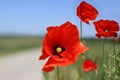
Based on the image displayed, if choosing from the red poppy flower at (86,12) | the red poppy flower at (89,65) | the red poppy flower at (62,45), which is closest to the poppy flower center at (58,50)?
the red poppy flower at (62,45)

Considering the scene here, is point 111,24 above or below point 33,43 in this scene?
above

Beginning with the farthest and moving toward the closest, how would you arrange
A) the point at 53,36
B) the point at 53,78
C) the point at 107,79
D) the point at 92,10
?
the point at 53,78
the point at 107,79
the point at 92,10
the point at 53,36

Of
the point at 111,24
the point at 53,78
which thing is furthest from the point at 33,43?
the point at 111,24

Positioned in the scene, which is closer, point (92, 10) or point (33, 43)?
point (92, 10)

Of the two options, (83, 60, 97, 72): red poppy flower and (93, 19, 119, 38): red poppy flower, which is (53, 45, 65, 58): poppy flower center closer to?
(93, 19, 119, 38): red poppy flower

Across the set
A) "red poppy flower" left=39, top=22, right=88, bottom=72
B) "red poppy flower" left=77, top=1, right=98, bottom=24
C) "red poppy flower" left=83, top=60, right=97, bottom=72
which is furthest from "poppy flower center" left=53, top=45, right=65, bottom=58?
"red poppy flower" left=83, top=60, right=97, bottom=72

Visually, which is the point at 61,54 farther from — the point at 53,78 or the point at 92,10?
the point at 53,78

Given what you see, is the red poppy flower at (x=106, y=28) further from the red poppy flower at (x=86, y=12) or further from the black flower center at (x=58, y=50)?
the black flower center at (x=58, y=50)
